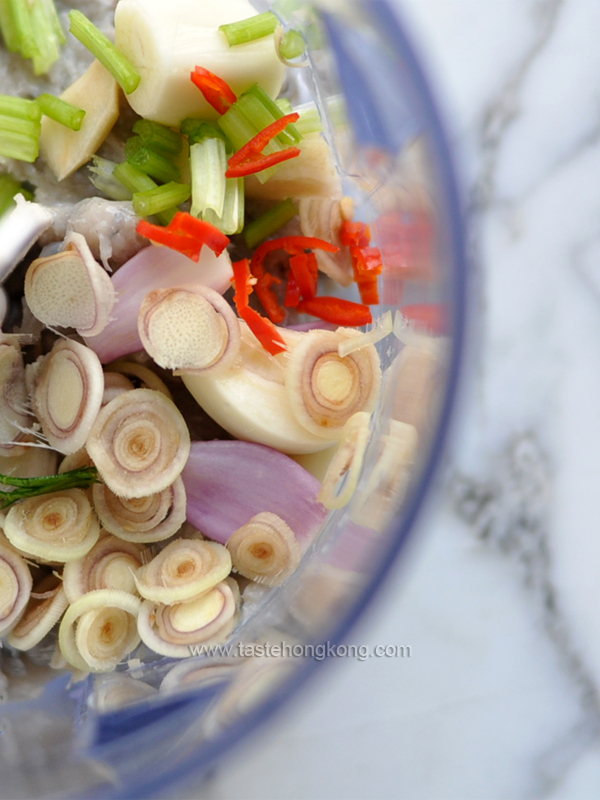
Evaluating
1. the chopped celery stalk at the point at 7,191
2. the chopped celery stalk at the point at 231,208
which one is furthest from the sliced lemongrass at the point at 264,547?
the chopped celery stalk at the point at 7,191

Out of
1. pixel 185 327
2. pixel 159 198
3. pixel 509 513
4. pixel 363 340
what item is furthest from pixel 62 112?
pixel 509 513

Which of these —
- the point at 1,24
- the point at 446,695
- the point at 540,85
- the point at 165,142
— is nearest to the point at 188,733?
the point at 446,695

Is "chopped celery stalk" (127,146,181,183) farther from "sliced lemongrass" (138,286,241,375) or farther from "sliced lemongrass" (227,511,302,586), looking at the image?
"sliced lemongrass" (227,511,302,586)

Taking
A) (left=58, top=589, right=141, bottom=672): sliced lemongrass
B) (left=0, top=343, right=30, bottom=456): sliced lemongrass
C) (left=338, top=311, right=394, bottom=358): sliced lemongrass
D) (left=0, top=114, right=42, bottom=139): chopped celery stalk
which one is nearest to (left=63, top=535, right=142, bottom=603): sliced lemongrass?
(left=58, top=589, right=141, bottom=672): sliced lemongrass

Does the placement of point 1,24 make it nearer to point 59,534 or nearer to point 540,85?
point 59,534

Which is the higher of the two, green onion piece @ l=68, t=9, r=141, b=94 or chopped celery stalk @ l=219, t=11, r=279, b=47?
chopped celery stalk @ l=219, t=11, r=279, b=47

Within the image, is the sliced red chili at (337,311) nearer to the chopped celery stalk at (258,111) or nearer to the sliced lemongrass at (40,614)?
the chopped celery stalk at (258,111)
